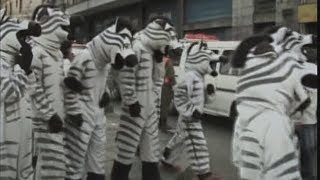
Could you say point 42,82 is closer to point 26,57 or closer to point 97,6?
point 26,57

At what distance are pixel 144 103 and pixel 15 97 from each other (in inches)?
118

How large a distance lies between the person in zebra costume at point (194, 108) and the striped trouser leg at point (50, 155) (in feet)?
7.62

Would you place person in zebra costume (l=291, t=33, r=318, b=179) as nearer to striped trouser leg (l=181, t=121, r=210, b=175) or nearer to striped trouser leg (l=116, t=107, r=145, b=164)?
striped trouser leg (l=181, t=121, r=210, b=175)

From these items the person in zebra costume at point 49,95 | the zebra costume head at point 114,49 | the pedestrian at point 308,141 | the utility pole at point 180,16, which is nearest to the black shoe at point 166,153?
the pedestrian at point 308,141

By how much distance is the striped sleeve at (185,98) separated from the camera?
982 cm

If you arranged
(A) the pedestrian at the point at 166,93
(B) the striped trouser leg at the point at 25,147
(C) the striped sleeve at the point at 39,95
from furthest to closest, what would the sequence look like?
(A) the pedestrian at the point at 166,93 → (C) the striped sleeve at the point at 39,95 → (B) the striped trouser leg at the point at 25,147

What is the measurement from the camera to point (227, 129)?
1623cm

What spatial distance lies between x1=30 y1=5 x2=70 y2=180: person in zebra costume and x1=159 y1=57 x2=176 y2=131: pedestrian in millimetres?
7188

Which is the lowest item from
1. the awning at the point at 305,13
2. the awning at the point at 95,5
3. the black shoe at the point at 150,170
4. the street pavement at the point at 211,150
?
the street pavement at the point at 211,150

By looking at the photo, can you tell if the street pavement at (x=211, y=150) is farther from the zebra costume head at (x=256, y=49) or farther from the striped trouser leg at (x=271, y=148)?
the striped trouser leg at (x=271, y=148)

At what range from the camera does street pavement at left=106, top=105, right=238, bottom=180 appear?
10.5m

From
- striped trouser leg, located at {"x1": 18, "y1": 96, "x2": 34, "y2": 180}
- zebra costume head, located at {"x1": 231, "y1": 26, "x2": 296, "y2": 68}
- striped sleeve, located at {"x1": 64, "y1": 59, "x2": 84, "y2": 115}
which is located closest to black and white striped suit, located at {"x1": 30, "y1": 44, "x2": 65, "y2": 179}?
striped sleeve, located at {"x1": 64, "y1": 59, "x2": 84, "y2": 115}

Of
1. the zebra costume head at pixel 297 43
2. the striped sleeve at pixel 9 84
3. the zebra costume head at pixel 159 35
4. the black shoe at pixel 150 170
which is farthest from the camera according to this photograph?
the black shoe at pixel 150 170

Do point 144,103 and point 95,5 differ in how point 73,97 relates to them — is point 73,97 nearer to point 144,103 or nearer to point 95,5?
point 144,103
